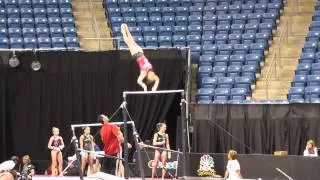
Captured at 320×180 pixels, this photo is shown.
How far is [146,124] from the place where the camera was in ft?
63.0

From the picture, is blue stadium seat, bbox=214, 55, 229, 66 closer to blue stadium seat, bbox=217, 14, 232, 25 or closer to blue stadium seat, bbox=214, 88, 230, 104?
blue stadium seat, bbox=214, 88, 230, 104

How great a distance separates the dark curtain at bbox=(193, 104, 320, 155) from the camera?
17.8m

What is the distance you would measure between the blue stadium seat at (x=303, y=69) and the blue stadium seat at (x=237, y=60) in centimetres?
158

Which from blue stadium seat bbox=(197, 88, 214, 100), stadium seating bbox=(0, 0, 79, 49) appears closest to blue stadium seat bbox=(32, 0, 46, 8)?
stadium seating bbox=(0, 0, 79, 49)

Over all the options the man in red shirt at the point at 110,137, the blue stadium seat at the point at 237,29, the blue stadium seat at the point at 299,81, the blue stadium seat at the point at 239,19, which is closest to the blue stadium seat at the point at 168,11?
the blue stadium seat at the point at 239,19

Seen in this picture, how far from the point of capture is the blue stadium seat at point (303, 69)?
1972cm

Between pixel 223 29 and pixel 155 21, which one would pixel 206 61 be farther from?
pixel 155 21

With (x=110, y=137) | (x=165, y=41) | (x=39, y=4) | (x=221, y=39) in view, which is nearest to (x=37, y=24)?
(x=39, y=4)

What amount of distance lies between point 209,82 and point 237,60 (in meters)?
1.19

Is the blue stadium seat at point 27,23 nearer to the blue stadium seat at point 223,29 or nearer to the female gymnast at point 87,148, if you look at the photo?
the blue stadium seat at point 223,29

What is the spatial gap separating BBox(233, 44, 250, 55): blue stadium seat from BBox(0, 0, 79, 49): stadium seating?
473cm

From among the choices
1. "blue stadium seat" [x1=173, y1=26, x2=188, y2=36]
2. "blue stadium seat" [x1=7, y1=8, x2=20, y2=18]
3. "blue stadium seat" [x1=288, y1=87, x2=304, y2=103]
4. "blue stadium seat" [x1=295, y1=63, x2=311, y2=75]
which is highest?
"blue stadium seat" [x1=7, y1=8, x2=20, y2=18]

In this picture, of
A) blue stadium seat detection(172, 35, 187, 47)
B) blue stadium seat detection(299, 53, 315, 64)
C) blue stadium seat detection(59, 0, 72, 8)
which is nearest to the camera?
blue stadium seat detection(299, 53, 315, 64)

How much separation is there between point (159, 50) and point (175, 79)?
883mm
